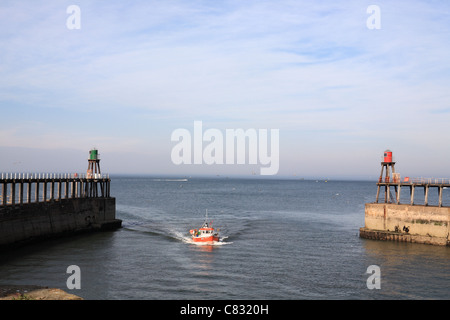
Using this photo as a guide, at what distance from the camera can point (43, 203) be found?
190 ft

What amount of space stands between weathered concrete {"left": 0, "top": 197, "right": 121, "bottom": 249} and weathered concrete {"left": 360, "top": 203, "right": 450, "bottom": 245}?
1677 inches

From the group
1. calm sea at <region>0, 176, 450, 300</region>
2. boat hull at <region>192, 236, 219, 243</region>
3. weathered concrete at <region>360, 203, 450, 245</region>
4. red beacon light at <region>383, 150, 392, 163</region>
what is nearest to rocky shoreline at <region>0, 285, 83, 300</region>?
calm sea at <region>0, 176, 450, 300</region>

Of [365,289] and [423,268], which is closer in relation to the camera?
[365,289]

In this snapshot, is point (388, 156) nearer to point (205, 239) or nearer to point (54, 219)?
point (205, 239)

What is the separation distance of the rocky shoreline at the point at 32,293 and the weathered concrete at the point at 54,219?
17.4 m

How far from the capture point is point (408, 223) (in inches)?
2391

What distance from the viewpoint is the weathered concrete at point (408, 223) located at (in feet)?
189

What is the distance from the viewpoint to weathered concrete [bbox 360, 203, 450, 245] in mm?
57656

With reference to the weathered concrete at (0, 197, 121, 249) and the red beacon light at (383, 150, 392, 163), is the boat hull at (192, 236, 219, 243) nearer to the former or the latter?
the weathered concrete at (0, 197, 121, 249)

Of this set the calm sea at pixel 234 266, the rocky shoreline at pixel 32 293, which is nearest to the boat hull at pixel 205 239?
the calm sea at pixel 234 266

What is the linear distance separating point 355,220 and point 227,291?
6303cm

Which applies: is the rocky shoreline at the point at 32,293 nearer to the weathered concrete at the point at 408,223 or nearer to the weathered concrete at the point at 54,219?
the weathered concrete at the point at 54,219
